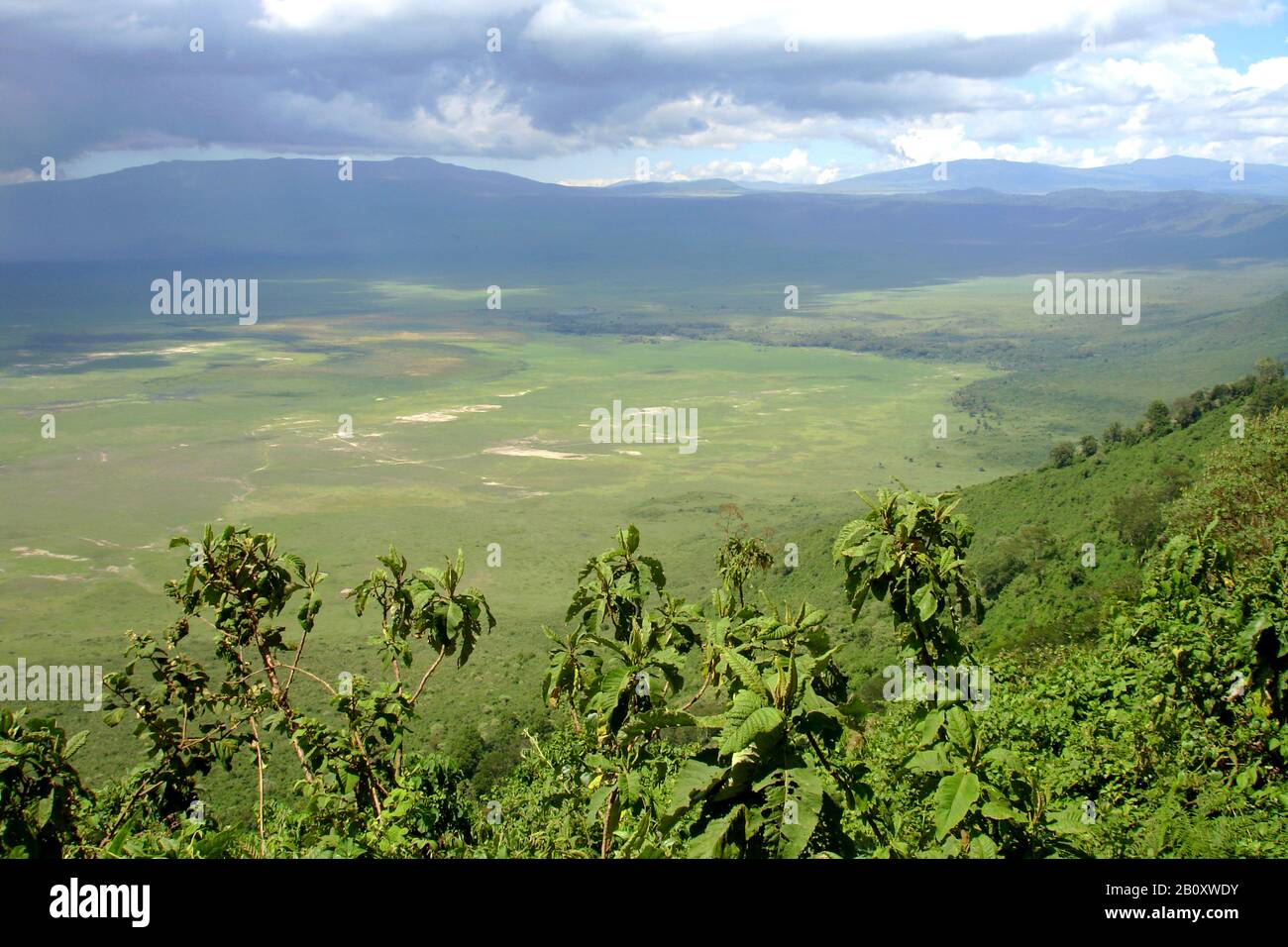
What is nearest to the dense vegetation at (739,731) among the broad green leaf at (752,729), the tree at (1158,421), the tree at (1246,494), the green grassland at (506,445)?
the broad green leaf at (752,729)

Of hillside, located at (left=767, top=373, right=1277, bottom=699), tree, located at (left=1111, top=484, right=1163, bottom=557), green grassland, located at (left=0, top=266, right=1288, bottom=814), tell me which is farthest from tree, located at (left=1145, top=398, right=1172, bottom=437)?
tree, located at (left=1111, top=484, right=1163, bottom=557)

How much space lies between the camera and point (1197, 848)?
7.13 meters

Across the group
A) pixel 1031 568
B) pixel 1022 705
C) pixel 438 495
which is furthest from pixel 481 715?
pixel 438 495

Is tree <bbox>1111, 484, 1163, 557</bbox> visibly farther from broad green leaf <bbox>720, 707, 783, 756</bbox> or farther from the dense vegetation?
broad green leaf <bbox>720, 707, 783, 756</bbox>

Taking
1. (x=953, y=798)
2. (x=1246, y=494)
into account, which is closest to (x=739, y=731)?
(x=953, y=798)

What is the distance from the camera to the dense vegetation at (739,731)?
4160 mm

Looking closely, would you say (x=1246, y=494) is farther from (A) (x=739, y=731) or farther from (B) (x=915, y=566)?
(A) (x=739, y=731)

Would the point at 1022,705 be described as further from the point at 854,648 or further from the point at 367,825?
the point at 854,648

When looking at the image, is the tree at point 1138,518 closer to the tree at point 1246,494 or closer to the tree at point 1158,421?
the tree at point 1246,494

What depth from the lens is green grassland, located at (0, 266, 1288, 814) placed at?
47.2 meters

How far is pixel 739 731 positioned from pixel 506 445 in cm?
9551

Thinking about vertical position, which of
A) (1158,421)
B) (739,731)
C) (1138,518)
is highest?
(1158,421)

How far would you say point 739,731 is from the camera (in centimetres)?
362

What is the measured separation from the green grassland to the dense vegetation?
1490cm
